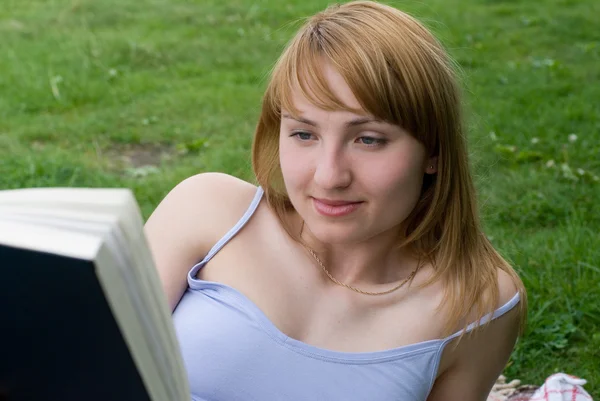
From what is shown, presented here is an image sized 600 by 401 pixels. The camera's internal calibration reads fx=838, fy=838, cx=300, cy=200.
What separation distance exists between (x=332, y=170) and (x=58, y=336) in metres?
0.80

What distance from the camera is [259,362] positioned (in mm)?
1599

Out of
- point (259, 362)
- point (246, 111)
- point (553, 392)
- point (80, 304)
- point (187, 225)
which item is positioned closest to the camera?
point (80, 304)

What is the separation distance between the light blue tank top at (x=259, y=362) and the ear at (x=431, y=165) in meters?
0.36

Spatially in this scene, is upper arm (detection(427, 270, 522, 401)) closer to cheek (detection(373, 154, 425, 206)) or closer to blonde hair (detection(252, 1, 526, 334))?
blonde hair (detection(252, 1, 526, 334))

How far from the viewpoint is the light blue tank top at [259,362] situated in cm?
160

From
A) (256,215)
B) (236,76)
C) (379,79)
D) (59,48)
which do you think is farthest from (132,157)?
(379,79)

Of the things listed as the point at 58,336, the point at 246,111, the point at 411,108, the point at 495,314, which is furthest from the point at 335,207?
the point at 246,111

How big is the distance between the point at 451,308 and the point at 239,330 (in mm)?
439

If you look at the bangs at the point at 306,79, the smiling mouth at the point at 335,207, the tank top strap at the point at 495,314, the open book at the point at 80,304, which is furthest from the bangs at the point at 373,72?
the open book at the point at 80,304

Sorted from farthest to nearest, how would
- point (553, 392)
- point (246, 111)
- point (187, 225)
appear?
point (246, 111) → point (553, 392) → point (187, 225)

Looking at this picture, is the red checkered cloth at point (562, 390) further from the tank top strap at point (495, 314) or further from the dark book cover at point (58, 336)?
the dark book cover at point (58, 336)

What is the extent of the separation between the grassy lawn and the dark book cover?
130cm

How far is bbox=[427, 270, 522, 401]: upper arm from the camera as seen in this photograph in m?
1.75

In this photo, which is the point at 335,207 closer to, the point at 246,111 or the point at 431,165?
the point at 431,165
